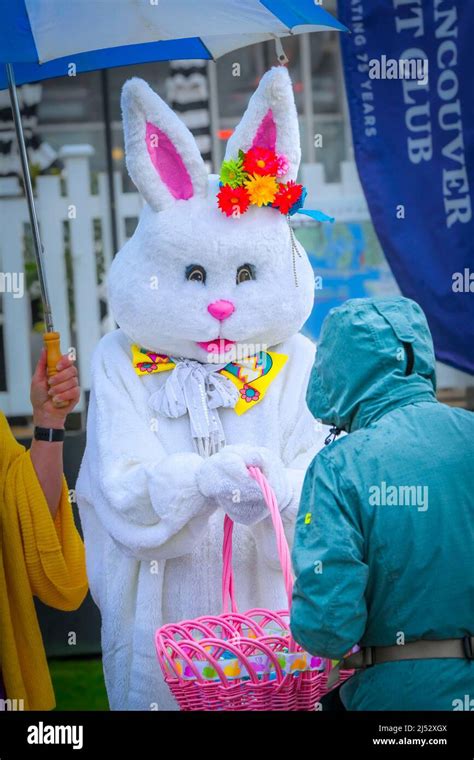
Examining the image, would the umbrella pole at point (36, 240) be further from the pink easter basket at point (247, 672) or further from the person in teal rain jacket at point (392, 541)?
the person in teal rain jacket at point (392, 541)

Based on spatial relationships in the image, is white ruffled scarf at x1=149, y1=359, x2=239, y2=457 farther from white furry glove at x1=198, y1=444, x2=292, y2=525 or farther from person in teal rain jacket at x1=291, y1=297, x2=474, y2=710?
person in teal rain jacket at x1=291, y1=297, x2=474, y2=710

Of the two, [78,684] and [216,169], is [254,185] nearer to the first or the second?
[216,169]

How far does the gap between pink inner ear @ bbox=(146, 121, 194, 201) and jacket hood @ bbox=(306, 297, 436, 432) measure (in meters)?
1.08

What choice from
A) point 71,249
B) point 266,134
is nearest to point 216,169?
point 71,249

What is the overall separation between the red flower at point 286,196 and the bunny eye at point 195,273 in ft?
0.96

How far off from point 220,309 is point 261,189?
371 millimetres

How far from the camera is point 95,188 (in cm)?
564

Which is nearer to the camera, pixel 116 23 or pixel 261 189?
pixel 116 23

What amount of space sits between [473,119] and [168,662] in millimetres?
2463

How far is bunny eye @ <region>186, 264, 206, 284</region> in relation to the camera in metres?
3.57

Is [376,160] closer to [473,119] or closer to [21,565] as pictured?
[473,119]

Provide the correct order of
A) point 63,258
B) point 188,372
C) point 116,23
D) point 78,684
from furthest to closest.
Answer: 1. point 63,258
2. point 78,684
3. point 188,372
4. point 116,23

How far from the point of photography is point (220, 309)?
3.50 metres
